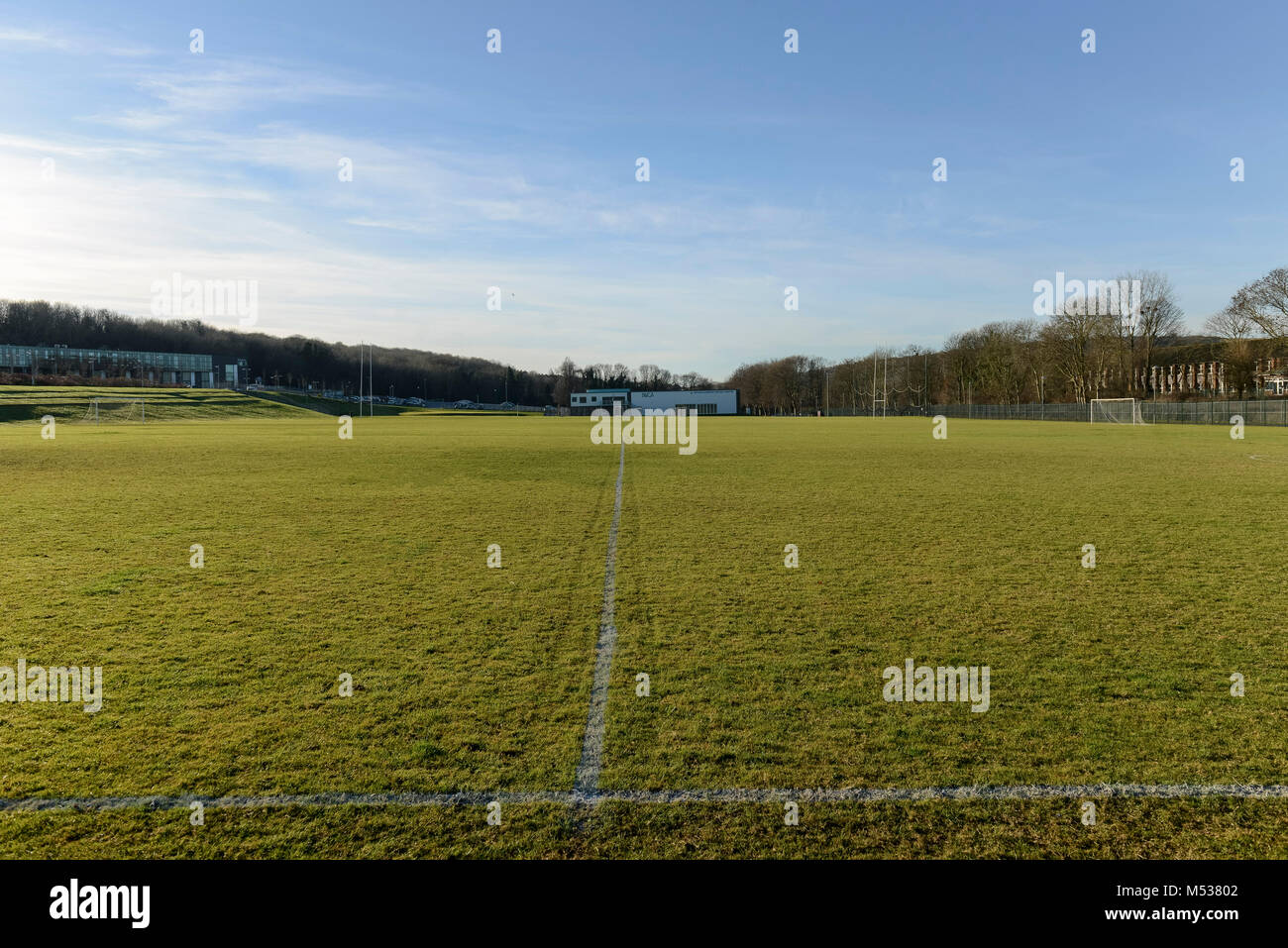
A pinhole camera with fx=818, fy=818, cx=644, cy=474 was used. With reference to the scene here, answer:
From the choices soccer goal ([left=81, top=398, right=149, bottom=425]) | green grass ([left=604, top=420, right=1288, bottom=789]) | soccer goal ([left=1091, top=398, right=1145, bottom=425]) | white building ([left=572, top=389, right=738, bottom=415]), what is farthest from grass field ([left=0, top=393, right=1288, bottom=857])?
white building ([left=572, top=389, right=738, bottom=415])

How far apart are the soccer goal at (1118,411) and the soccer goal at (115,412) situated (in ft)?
274

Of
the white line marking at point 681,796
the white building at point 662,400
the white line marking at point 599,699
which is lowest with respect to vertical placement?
the white line marking at point 681,796

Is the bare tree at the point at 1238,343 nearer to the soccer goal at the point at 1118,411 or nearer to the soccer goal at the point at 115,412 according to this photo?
the soccer goal at the point at 1118,411

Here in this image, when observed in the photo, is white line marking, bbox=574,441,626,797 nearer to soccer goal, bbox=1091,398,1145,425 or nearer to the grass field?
the grass field

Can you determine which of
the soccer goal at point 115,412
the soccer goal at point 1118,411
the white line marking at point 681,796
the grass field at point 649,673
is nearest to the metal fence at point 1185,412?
the soccer goal at point 1118,411

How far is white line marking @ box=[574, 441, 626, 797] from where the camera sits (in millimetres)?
4402

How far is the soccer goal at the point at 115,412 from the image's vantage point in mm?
70688

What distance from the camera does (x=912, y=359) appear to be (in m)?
149

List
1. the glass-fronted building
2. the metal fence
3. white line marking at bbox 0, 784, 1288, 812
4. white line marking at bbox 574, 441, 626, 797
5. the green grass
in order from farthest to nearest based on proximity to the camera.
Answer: the glass-fronted building
the metal fence
the green grass
white line marking at bbox 574, 441, 626, 797
white line marking at bbox 0, 784, 1288, 812

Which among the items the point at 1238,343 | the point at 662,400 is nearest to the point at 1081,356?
the point at 1238,343

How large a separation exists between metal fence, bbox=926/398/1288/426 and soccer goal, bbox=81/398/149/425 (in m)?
84.4
